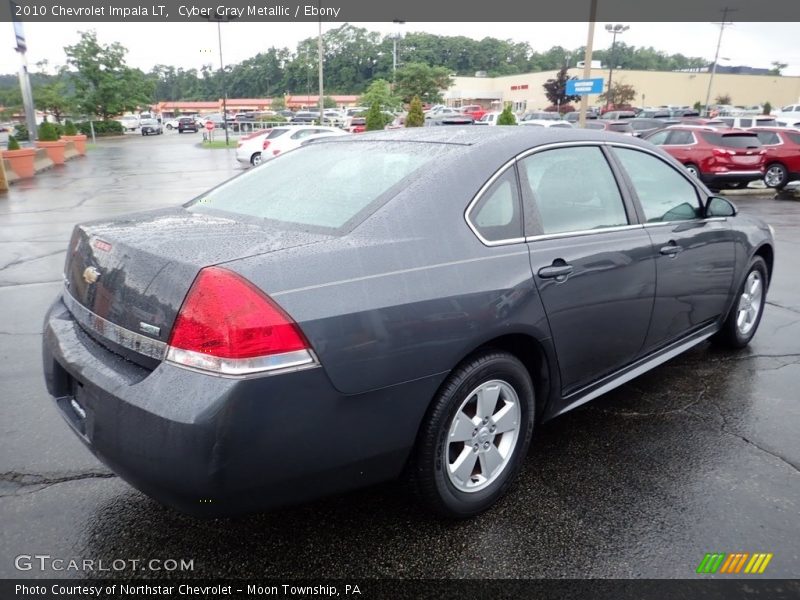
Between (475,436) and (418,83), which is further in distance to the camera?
(418,83)

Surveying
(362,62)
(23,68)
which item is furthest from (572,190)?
(362,62)

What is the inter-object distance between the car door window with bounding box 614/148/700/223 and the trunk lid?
2.09 meters

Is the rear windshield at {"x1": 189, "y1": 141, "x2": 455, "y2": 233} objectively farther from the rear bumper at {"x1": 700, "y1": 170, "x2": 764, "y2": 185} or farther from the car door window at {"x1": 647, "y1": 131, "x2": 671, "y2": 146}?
the car door window at {"x1": 647, "y1": 131, "x2": 671, "y2": 146}

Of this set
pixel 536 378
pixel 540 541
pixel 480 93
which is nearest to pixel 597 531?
pixel 540 541

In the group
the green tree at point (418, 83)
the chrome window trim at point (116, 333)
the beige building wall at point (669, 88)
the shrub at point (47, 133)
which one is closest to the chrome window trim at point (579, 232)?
the chrome window trim at point (116, 333)

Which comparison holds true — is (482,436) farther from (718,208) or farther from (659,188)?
(718,208)

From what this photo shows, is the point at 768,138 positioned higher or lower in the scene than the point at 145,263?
lower

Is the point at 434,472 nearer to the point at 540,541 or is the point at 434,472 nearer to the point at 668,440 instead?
the point at 540,541

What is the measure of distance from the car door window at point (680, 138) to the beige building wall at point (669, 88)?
70949mm

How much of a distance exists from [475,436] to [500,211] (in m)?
0.99

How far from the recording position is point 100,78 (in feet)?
175

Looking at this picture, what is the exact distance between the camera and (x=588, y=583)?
230 centimetres

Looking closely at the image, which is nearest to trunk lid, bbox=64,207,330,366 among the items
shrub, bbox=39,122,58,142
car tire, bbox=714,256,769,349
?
car tire, bbox=714,256,769,349

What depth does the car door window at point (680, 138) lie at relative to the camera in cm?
1570
